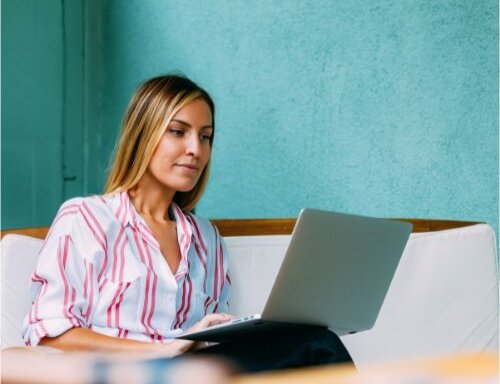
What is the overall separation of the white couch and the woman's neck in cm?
20

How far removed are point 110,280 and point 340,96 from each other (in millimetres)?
1268

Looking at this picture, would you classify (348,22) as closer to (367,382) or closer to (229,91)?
(229,91)

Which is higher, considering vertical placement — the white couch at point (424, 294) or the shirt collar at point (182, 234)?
the shirt collar at point (182, 234)

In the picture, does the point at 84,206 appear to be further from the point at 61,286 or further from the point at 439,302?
the point at 439,302

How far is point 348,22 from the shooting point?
2.92 meters

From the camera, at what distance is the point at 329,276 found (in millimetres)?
1693

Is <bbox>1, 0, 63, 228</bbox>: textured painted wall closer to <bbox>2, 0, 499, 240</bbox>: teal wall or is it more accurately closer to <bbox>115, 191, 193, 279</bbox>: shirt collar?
<bbox>2, 0, 499, 240</bbox>: teal wall

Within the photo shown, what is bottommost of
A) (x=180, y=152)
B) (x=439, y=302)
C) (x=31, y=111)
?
(x=439, y=302)

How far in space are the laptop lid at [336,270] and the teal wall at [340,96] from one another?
82cm

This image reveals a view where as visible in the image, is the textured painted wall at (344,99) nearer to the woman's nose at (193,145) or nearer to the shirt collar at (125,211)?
the woman's nose at (193,145)

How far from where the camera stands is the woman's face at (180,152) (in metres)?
2.03

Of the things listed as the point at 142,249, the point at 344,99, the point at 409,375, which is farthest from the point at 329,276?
the point at 344,99

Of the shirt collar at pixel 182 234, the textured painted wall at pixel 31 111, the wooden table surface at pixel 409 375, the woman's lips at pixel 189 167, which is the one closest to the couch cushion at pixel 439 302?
the shirt collar at pixel 182 234

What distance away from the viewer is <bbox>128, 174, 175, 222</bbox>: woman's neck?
206cm
